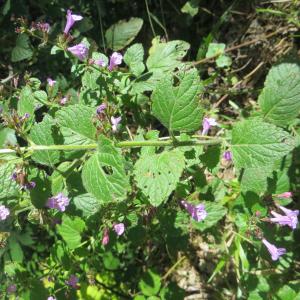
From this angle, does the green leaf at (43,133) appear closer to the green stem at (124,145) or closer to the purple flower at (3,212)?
the green stem at (124,145)

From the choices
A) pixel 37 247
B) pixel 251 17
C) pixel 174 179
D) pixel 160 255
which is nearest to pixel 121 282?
pixel 160 255

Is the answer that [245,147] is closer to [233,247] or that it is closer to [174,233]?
[174,233]

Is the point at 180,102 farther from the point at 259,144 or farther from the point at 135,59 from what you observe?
the point at 135,59

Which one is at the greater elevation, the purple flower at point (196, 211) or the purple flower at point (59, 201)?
the purple flower at point (59, 201)

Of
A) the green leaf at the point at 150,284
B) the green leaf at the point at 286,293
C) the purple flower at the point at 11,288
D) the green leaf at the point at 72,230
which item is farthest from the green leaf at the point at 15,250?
the green leaf at the point at 286,293

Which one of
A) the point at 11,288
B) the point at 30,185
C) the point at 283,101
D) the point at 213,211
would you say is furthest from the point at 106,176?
the point at 11,288

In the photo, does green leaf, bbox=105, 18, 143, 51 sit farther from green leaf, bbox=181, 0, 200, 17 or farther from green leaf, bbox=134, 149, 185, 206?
green leaf, bbox=134, 149, 185, 206
